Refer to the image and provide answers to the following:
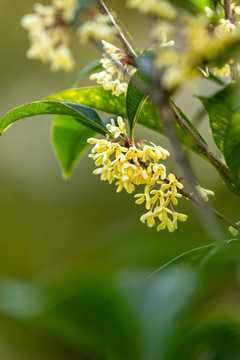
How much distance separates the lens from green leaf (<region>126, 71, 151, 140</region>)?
48 cm

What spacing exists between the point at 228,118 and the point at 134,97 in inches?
4.5

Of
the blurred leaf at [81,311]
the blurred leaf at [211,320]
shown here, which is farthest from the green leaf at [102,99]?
the blurred leaf at [81,311]

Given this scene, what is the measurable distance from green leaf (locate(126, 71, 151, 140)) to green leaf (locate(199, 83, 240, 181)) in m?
0.06

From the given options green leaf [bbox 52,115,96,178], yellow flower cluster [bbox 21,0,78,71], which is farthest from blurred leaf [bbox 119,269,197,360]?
yellow flower cluster [bbox 21,0,78,71]

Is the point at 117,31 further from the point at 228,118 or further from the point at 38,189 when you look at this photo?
the point at 38,189

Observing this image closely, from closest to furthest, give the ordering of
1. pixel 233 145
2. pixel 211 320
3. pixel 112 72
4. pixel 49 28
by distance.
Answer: pixel 211 320 < pixel 233 145 < pixel 112 72 < pixel 49 28

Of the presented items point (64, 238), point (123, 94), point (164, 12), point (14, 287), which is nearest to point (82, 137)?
point (123, 94)

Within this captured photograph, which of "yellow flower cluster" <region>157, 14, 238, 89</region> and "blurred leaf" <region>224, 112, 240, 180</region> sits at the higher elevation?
"yellow flower cluster" <region>157, 14, 238, 89</region>

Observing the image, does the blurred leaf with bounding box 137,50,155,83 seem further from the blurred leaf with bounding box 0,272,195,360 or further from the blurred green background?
the blurred green background

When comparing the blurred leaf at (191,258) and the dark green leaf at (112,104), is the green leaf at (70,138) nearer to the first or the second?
the dark green leaf at (112,104)

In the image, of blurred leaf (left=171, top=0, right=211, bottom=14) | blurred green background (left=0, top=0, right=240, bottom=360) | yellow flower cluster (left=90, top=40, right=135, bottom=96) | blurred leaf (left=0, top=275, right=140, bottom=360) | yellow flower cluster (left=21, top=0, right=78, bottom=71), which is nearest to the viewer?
blurred leaf (left=0, top=275, right=140, bottom=360)

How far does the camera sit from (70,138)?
667 mm

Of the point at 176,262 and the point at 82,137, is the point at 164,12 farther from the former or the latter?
the point at 176,262

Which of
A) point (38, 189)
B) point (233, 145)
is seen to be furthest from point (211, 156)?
point (38, 189)
